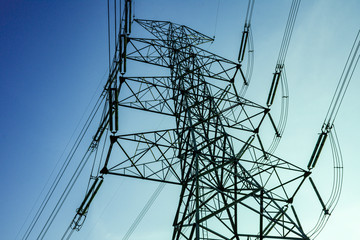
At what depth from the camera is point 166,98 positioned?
32.1 ft

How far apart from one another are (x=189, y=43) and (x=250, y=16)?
3.12 m

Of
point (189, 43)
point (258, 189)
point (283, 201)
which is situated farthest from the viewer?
point (189, 43)

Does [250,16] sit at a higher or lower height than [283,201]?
higher

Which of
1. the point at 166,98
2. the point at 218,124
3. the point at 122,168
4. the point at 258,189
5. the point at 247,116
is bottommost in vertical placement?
the point at 258,189

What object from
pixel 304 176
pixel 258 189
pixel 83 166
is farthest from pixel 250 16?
pixel 83 166

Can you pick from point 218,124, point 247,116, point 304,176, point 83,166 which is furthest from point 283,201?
point 83,166

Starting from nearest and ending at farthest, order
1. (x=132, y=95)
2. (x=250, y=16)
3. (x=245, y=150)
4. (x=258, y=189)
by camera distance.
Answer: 1. (x=258, y=189)
2. (x=245, y=150)
3. (x=132, y=95)
4. (x=250, y=16)

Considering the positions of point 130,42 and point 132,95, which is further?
point 130,42

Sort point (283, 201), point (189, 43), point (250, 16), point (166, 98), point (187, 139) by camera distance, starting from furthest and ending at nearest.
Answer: point (189, 43) < point (250, 16) < point (166, 98) < point (187, 139) < point (283, 201)

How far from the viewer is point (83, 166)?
811cm

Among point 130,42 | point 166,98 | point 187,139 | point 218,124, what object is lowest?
point 187,139

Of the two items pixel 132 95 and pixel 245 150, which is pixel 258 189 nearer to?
pixel 245 150

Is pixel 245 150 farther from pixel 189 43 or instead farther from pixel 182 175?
pixel 189 43

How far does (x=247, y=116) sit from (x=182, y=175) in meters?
3.49
